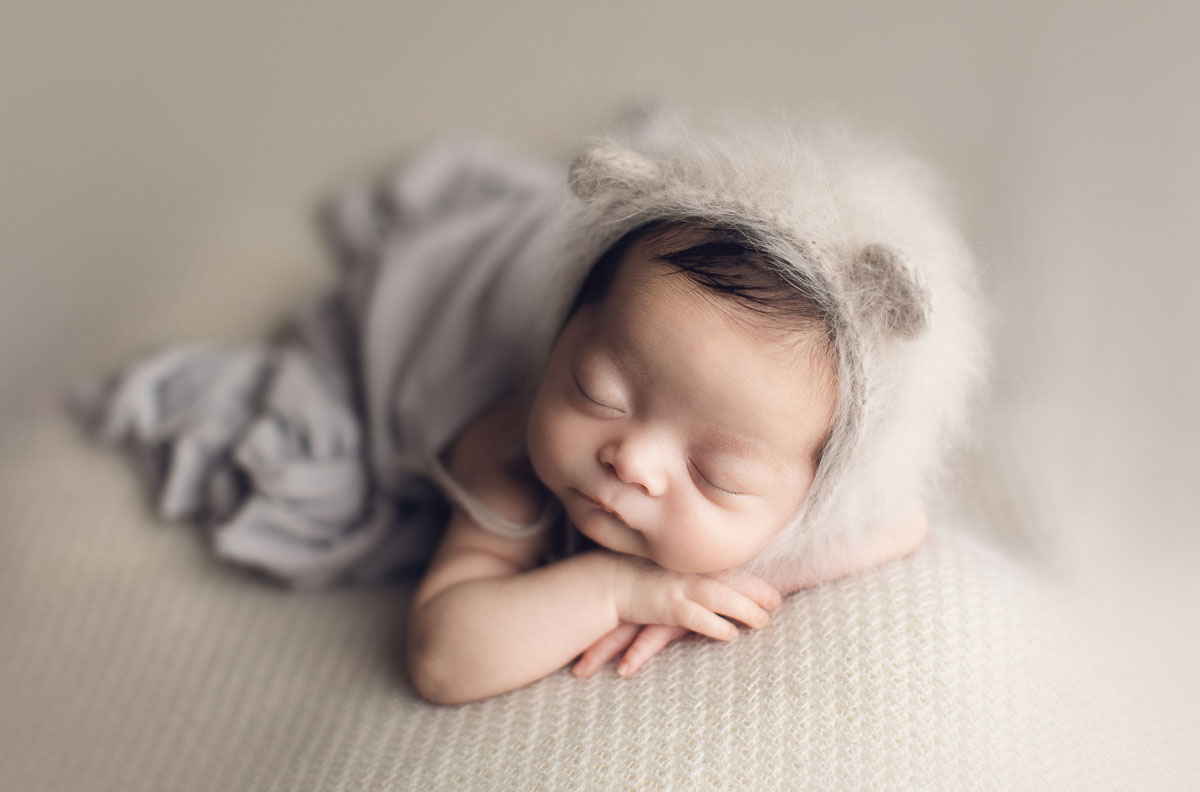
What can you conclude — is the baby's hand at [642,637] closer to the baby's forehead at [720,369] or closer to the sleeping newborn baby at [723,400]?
the sleeping newborn baby at [723,400]

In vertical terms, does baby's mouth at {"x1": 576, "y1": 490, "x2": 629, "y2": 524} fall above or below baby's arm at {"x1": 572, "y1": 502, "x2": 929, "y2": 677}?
above

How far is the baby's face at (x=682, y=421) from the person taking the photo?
2.29 ft

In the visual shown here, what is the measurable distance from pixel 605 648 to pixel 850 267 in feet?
1.39

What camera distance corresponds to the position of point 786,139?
77cm

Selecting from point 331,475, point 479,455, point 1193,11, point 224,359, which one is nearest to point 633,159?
point 479,455

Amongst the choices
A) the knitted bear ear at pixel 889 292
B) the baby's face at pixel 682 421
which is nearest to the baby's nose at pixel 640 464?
the baby's face at pixel 682 421

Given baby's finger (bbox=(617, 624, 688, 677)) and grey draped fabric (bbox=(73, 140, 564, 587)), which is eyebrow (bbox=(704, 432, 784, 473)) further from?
grey draped fabric (bbox=(73, 140, 564, 587))

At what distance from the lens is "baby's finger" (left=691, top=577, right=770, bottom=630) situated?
30.5 inches

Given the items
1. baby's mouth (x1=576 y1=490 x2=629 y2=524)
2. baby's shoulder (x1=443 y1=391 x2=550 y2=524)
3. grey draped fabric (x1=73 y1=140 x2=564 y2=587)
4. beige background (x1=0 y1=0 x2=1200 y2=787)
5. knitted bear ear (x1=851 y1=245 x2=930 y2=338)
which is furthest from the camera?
beige background (x1=0 y1=0 x2=1200 y2=787)

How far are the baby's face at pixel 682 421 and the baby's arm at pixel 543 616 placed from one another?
0.11ft

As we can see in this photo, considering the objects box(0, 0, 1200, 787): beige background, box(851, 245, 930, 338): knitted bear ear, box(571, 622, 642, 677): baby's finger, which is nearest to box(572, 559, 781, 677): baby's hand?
box(571, 622, 642, 677): baby's finger

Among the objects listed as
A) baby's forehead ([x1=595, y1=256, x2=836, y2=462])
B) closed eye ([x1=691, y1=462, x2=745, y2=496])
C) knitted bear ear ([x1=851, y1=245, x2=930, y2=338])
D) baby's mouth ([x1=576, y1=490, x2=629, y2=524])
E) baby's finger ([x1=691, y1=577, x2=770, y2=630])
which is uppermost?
knitted bear ear ([x1=851, y1=245, x2=930, y2=338])

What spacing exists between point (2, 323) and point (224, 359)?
70 centimetres

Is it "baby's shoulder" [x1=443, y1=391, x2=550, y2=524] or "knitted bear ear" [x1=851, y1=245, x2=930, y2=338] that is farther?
"baby's shoulder" [x1=443, y1=391, x2=550, y2=524]
